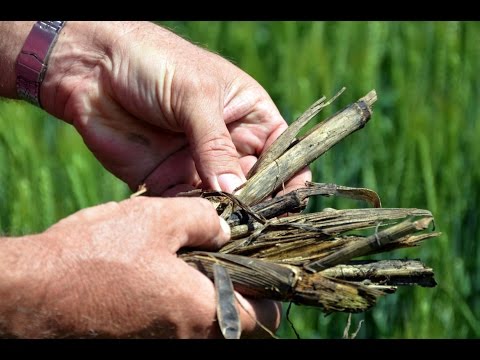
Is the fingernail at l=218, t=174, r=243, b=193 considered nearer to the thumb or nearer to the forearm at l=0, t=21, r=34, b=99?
the thumb

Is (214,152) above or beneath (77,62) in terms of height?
beneath

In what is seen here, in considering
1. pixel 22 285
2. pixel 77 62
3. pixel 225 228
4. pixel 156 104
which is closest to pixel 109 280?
pixel 22 285

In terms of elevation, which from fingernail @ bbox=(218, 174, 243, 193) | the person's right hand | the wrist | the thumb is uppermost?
the wrist

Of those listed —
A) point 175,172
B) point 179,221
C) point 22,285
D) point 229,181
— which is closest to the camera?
point 22,285

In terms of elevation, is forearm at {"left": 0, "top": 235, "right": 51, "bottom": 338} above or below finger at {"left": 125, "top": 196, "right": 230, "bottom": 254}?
below

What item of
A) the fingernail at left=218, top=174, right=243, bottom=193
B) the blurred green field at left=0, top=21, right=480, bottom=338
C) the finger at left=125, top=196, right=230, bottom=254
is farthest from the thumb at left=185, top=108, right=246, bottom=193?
the blurred green field at left=0, top=21, right=480, bottom=338

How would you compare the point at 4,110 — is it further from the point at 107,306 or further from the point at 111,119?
the point at 107,306

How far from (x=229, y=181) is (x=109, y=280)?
57 cm

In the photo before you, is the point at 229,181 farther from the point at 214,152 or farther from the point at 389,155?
the point at 389,155

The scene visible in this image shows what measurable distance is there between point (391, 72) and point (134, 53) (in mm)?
1235

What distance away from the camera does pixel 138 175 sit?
241cm

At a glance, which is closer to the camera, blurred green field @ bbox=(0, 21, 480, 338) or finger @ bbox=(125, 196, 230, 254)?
finger @ bbox=(125, 196, 230, 254)

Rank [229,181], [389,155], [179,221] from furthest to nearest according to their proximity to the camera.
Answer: [389,155]
[229,181]
[179,221]

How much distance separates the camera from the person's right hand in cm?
156
